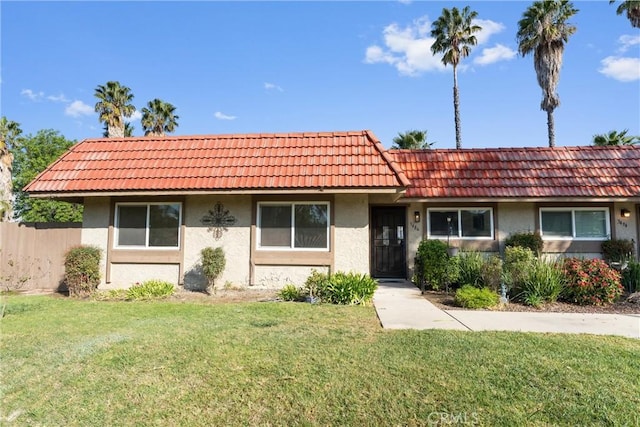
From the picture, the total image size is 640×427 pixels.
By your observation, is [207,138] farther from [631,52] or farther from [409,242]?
[631,52]

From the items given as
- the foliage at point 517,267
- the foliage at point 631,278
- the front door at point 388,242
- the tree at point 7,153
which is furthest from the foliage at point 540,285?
the tree at point 7,153

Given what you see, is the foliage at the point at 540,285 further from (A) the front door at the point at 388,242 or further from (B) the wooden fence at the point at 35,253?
(B) the wooden fence at the point at 35,253

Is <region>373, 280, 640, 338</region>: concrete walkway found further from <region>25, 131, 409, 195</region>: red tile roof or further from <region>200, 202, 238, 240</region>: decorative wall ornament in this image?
<region>200, 202, 238, 240</region>: decorative wall ornament

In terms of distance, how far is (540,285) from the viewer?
8.09 metres

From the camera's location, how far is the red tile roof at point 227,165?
9297mm

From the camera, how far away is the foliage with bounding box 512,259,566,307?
8031mm

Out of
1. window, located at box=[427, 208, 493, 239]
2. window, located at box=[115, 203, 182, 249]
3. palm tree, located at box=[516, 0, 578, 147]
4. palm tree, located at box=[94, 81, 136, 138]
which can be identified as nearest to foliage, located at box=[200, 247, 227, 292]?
window, located at box=[115, 203, 182, 249]

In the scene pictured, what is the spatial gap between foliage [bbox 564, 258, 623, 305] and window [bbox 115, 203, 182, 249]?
10.1m

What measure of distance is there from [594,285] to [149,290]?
10.6m

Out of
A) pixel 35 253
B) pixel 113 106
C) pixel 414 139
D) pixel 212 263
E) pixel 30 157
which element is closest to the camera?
pixel 212 263

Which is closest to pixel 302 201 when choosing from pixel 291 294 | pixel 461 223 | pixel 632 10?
pixel 291 294

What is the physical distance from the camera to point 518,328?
234 inches

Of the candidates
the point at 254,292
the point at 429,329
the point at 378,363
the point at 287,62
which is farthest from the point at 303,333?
the point at 287,62

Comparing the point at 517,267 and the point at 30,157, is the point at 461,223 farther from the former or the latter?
the point at 30,157
